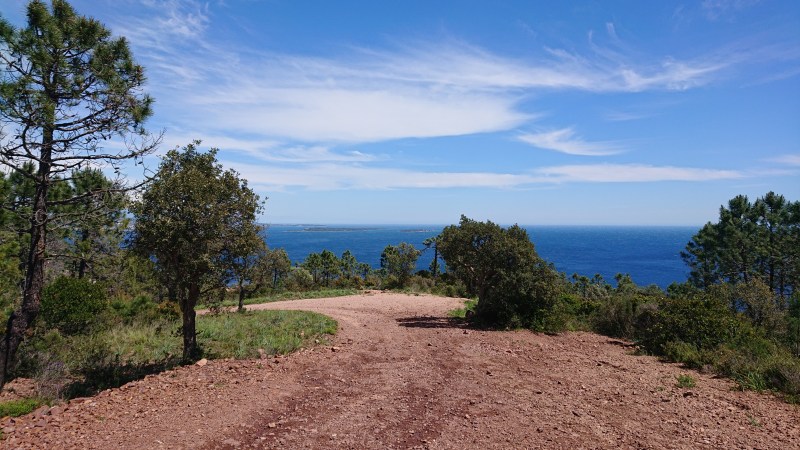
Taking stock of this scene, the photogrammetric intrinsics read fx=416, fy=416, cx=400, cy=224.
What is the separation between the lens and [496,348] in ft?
39.2

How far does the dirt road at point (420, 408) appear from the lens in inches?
241

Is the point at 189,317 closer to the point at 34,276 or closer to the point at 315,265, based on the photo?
the point at 34,276

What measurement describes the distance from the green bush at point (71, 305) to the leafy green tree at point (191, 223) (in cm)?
542

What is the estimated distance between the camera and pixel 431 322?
655 inches

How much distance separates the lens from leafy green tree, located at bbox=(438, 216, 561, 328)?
14656mm

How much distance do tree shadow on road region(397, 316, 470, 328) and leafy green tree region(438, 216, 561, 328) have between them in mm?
991

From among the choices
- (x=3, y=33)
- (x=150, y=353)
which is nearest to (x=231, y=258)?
(x=150, y=353)

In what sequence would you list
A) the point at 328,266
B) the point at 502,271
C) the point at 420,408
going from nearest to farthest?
the point at 420,408
the point at 502,271
the point at 328,266

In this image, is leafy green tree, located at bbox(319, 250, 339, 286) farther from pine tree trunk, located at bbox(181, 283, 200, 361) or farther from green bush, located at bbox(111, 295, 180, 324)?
pine tree trunk, located at bbox(181, 283, 200, 361)

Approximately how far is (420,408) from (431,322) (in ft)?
30.7

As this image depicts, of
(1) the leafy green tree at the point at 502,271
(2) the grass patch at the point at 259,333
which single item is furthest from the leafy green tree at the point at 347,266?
A: (1) the leafy green tree at the point at 502,271

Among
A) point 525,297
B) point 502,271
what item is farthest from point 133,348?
point 525,297

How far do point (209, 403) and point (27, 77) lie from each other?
729cm

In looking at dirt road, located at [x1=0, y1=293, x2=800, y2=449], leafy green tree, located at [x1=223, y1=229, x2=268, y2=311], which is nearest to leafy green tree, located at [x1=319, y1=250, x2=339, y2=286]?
dirt road, located at [x1=0, y1=293, x2=800, y2=449]
